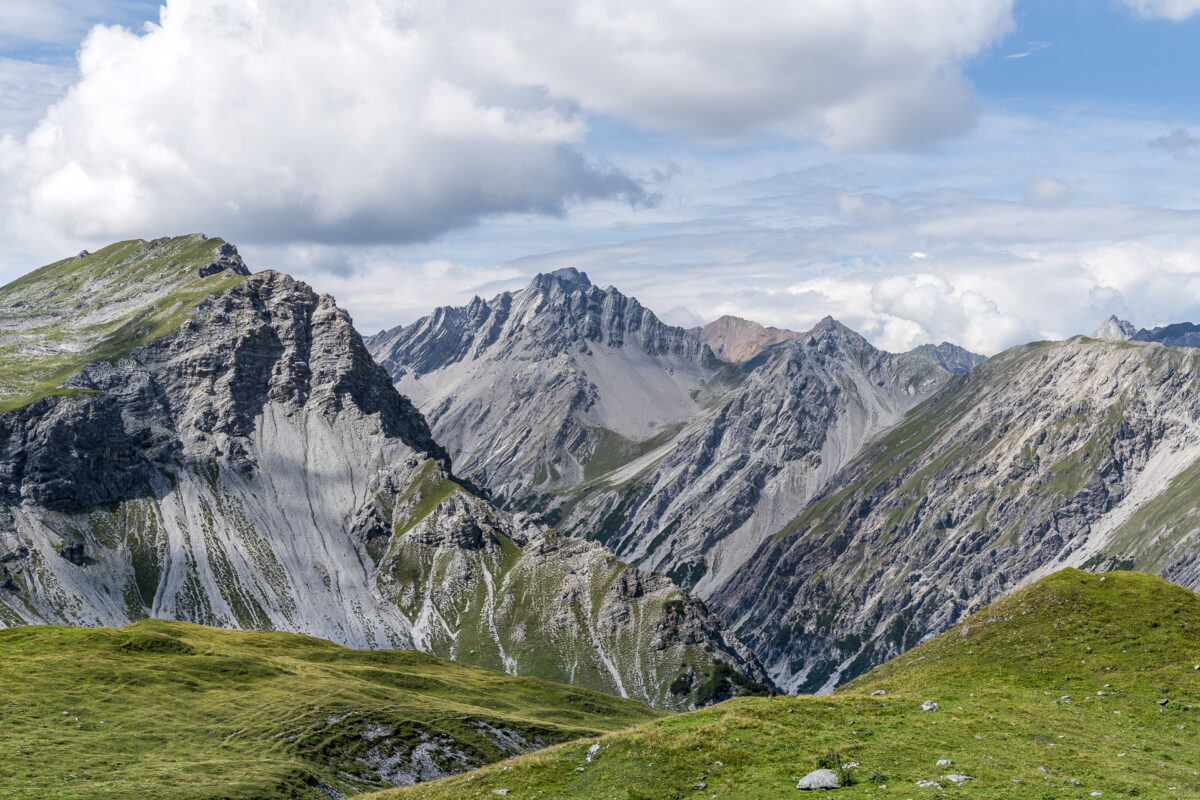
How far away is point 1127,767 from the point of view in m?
41.8

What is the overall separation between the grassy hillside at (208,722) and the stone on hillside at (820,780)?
177 ft

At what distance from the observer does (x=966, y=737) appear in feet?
150

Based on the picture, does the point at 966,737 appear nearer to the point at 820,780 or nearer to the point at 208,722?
the point at 820,780

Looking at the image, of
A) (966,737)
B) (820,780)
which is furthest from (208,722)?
(966,737)

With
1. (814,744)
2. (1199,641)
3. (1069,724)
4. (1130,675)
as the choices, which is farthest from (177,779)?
(1199,641)

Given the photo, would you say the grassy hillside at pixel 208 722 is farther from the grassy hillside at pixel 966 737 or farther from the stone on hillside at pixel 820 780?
the stone on hillside at pixel 820 780

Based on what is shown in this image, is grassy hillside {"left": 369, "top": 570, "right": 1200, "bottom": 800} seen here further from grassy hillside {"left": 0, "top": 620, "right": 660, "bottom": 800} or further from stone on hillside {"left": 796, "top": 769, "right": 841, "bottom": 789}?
grassy hillside {"left": 0, "top": 620, "right": 660, "bottom": 800}

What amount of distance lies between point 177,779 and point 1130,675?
72.9 metres

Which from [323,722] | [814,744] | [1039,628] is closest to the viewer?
[814,744]

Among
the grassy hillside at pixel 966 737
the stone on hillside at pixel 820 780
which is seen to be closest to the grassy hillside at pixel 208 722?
the grassy hillside at pixel 966 737

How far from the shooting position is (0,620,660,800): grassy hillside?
255 feet

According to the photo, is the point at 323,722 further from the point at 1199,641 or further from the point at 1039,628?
the point at 1199,641

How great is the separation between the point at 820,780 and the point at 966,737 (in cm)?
1136

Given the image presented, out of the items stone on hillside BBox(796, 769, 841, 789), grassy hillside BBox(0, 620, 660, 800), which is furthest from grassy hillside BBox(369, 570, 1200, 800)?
grassy hillside BBox(0, 620, 660, 800)
